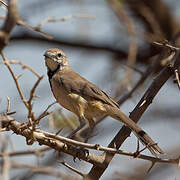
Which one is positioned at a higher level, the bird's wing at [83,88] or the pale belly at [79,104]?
the bird's wing at [83,88]

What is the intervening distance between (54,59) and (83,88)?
0.97 metres

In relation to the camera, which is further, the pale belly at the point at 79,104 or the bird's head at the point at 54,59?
the bird's head at the point at 54,59

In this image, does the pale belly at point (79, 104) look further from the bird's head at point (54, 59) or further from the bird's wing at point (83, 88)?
the bird's head at point (54, 59)

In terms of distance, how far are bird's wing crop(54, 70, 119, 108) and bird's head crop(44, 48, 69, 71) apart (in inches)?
17.4

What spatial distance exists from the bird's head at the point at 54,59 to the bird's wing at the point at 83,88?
1.45ft

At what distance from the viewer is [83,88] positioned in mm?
5504

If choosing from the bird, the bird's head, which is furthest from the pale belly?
the bird's head

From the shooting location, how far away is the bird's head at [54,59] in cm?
619

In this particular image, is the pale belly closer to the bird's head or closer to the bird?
the bird

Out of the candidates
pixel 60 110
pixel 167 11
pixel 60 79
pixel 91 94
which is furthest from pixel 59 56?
pixel 167 11

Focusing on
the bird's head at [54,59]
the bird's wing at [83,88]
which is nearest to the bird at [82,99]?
the bird's wing at [83,88]

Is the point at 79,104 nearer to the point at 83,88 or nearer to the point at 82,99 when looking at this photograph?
the point at 82,99

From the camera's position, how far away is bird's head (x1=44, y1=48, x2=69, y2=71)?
20.3 feet

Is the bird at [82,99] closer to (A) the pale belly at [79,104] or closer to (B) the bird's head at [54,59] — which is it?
(A) the pale belly at [79,104]
